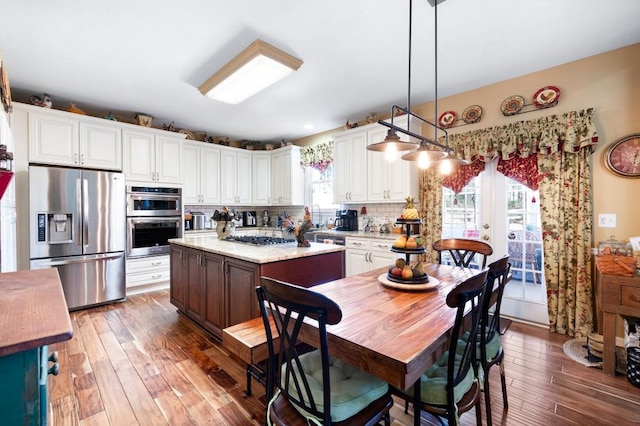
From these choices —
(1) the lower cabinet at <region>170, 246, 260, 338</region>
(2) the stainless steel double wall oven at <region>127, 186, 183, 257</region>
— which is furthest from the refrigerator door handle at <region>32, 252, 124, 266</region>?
(1) the lower cabinet at <region>170, 246, 260, 338</region>

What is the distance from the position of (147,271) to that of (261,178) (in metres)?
2.56

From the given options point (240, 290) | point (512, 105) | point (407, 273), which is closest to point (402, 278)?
point (407, 273)

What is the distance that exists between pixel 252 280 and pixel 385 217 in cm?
259

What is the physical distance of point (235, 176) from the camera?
18.0ft

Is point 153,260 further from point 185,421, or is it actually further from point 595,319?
point 595,319

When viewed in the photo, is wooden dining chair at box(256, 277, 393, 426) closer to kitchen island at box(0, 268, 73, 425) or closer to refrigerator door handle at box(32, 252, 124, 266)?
kitchen island at box(0, 268, 73, 425)

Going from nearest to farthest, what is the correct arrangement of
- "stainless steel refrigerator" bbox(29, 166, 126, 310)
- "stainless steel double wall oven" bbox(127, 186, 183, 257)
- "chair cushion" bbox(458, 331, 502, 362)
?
"chair cushion" bbox(458, 331, 502, 362)
"stainless steel refrigerator" bbox(29, 166, 126, 310)
"stainless steel double wall oven" bbox(127, 186, 183, 257)

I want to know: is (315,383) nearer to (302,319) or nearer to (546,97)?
(302,319)

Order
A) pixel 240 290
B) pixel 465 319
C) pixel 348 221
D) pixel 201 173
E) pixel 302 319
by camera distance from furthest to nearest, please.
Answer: pixel 201 173 < pixel 348 221 < pixel 240 290 < pixel 465 319 < pixel 302 319

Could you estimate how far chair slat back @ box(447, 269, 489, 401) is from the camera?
1.15 meters

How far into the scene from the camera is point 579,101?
276 cm

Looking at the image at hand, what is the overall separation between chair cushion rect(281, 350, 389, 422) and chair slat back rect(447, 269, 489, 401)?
0.30m

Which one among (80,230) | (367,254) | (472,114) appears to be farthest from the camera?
(367,254)

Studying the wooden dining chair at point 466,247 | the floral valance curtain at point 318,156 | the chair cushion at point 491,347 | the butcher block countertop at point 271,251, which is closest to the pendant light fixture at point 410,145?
the wooden dining chair at point 466,247
